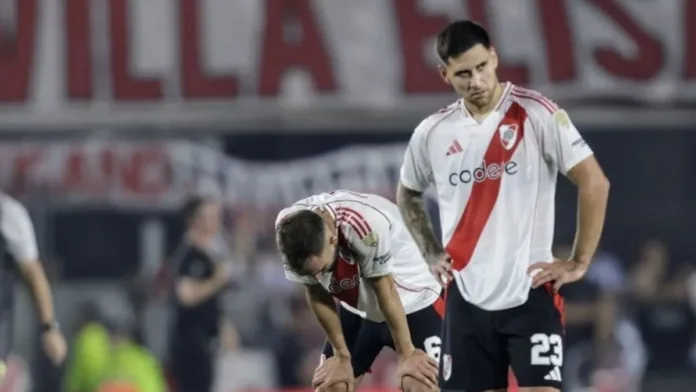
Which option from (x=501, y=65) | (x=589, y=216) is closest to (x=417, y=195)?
(x=589, y=216)

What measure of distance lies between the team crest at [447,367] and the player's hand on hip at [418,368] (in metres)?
0.17

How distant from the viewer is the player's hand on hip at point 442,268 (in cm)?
697

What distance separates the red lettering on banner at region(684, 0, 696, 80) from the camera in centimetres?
1722

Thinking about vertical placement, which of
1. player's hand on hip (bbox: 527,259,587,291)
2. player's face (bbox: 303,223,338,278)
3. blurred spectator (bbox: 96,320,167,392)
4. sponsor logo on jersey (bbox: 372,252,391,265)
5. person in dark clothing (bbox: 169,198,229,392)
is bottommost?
blurred spectator (bbox: 96,320,167,392)

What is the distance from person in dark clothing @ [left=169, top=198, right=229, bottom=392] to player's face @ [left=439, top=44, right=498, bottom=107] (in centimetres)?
569

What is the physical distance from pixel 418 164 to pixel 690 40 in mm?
10753

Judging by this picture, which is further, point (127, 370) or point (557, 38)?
point (557, 38)

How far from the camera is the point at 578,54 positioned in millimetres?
17469

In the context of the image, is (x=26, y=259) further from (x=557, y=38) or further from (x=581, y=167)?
(x=557, y=38)

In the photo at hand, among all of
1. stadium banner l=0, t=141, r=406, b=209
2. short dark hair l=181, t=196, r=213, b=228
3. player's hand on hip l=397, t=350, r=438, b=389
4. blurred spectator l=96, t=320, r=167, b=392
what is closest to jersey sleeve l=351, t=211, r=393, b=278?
player's hand on hip l=397, t=350, r=438, b=389

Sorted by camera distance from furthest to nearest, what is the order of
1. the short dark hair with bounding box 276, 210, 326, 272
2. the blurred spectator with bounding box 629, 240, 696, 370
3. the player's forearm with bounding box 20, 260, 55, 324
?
1. the blurred spectator with bounding box 629, 240, 696, 370
2. the player's forearm with bounding box 20, 260, 55, 324
3. the short dark hair with bounding box 276, 210, 326, 272

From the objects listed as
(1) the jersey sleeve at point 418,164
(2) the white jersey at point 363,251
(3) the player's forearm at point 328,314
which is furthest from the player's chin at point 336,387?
(1) the jersey sleeve at point 418,164

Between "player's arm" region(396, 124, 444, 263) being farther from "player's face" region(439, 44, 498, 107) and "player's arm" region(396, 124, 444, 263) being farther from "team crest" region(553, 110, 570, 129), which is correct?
"team crest" region(553, 110, 570, 129)

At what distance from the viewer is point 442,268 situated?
22.9 feet
